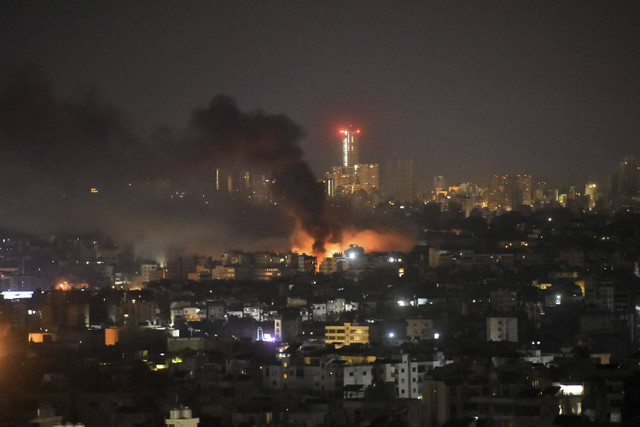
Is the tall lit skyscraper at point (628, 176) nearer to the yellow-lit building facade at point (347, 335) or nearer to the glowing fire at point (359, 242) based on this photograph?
the glowing fire at point (359, 242)

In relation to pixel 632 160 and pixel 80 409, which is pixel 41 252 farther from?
pixel 80 409

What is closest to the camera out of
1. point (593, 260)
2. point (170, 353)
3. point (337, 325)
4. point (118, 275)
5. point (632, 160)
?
point (170, 353)

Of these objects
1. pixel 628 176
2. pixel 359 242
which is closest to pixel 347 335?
pixel 359 242

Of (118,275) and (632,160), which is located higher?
(632,160)

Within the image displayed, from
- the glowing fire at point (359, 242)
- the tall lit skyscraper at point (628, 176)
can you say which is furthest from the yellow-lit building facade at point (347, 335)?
the tall lit skyscraper at point (628, 176)

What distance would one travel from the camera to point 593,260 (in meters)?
38.5

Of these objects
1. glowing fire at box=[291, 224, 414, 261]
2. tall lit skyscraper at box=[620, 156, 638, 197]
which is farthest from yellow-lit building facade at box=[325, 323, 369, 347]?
tall lit skyscraper at box=[620, 156, 638, 197]

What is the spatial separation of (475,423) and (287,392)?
168 inches

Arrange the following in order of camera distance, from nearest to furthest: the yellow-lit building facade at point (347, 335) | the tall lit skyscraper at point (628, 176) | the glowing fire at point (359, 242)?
the yellow-lit building facade at point (347, 335) → the glowing fire at point (359, 242) → the tall lit skyscraper at point (628, 176)

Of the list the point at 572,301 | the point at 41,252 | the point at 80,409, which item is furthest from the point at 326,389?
the point at 41,252

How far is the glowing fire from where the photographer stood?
4206 cm

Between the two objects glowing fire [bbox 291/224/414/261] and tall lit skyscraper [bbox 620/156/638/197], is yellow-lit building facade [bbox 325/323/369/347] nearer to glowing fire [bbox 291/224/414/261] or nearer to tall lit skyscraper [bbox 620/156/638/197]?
glowing fire [bbox 291/224/414/261]

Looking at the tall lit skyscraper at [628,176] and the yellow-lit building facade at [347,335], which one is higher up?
the tall lit skyscraper at [628,176]

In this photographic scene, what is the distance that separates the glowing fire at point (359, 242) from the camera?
42.1 metres
